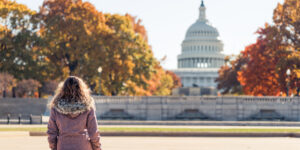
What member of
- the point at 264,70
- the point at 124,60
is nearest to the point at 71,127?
the point at 124,60

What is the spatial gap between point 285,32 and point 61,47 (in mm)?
23324

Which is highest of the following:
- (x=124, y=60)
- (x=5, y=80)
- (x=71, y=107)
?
(x=124, y=60)

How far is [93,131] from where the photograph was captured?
293 inches

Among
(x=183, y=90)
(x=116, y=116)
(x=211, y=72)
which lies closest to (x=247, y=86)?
(x=183, y=90)

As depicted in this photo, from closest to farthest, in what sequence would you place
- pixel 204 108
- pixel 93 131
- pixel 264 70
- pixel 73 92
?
pixel 93 131 → pixel 73 92 → pixel 204 108 → pixel 264 70

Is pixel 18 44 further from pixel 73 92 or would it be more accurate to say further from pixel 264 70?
pixel 73 92

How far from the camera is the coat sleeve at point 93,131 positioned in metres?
7.37

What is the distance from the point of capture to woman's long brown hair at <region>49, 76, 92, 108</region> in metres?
7.47

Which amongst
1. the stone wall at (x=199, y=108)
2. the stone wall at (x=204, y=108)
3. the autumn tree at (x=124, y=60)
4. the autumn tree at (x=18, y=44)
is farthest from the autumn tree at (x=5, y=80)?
the stone wall at (x=204, y=108)

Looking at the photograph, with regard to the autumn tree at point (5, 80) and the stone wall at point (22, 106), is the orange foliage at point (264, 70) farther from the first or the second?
the autumn tree at point (5, 80)

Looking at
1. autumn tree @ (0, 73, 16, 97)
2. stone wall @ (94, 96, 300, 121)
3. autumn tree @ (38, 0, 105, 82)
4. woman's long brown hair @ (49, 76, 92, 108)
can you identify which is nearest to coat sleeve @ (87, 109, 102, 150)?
woman's long brown hair @ (49, 76, 92, 108)

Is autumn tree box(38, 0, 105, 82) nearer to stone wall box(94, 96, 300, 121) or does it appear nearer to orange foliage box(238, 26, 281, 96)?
stone wall box(94, 96, 300, 121)

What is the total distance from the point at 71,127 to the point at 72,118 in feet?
0.41

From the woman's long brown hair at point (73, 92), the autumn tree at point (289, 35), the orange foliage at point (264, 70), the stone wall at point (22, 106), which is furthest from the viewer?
the orange foliage at point (264, 70)
